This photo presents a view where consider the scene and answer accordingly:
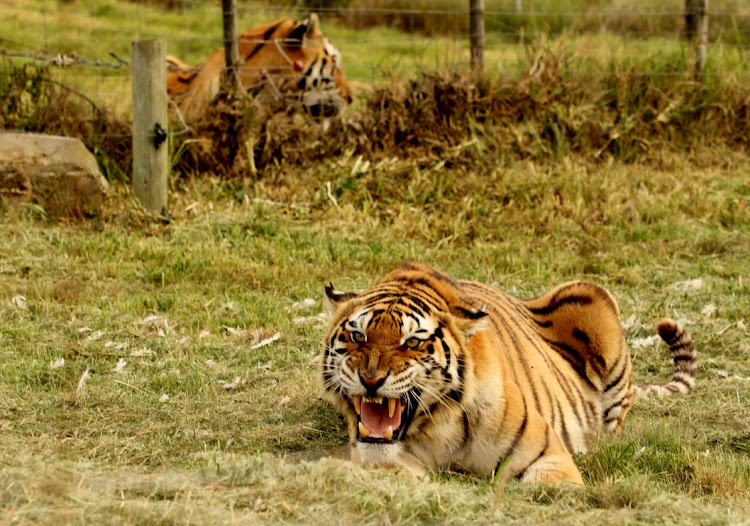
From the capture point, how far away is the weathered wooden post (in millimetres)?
10969

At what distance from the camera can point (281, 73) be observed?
10.0m

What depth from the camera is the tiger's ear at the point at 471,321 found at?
4.11 m

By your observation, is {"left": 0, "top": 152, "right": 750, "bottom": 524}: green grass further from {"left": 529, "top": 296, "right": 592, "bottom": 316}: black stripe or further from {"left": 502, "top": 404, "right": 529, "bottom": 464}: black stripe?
{"left": 529, "top": 296, "right": 592, "bottom": 316}: black stripe

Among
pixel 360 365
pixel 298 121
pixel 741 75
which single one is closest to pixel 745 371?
pixel 360 365

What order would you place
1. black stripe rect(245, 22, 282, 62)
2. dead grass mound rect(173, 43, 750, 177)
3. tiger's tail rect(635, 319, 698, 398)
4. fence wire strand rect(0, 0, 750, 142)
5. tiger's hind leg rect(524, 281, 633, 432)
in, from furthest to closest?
fence wire strand rect(0, 0, 750, 142) → black stripe rect(245, 22, 282, 62) → dead grass mound rect(173, 43, 750, 177) → tiger's tail rect(635, 319, 698, 398) → tiger's hind leg rect(524, 281, 633, 432)

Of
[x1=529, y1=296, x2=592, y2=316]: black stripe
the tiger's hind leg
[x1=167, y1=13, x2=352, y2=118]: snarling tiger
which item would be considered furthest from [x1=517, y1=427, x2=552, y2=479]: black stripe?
[x1=167, y1=13, x2=352, y2=118]: snarling tiger

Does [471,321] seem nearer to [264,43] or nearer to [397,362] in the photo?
[397,362]

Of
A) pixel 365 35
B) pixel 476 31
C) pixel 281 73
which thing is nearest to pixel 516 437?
pixel 281 73

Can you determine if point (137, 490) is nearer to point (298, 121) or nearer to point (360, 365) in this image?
point (360, 365)

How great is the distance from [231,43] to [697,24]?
207 inches

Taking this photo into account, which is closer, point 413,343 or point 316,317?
point 413,343

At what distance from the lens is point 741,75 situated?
10.8 meters

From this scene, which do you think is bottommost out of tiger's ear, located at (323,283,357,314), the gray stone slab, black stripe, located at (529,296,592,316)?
black stripe, located at (529,296,592,316)

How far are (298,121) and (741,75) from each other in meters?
4.94
